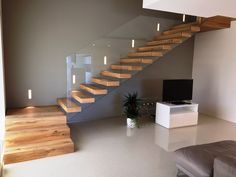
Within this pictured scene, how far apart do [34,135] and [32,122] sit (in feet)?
0.81

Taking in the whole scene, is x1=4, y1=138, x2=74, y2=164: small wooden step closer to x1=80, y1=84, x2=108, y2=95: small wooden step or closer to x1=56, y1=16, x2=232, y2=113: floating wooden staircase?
x1=56, y1=16, x2=232, y2=113: floating wooden staircase

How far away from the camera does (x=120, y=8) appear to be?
5.05 m

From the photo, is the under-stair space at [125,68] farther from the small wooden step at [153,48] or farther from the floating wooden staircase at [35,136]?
the floating wooden staircase at [35,136]

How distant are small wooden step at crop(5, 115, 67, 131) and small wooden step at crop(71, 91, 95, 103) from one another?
45 cm

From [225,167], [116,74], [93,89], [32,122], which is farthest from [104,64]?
[225,167]

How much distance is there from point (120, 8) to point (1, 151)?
161 inches

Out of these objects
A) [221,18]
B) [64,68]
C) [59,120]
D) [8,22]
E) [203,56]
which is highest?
[221,18]

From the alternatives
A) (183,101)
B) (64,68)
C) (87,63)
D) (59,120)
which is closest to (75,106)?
(59,120)

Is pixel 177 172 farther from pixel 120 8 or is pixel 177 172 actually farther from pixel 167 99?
pixel 120 8

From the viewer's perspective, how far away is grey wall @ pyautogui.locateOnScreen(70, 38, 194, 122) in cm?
515

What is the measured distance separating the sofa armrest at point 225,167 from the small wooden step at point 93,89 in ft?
8.24

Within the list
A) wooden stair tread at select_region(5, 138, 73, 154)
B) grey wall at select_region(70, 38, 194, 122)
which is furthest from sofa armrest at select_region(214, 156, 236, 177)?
grey wall at select_region(70, 38, 194, 122)

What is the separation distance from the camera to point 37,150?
3027mm

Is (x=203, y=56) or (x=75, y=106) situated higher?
(x=203, y=56)
